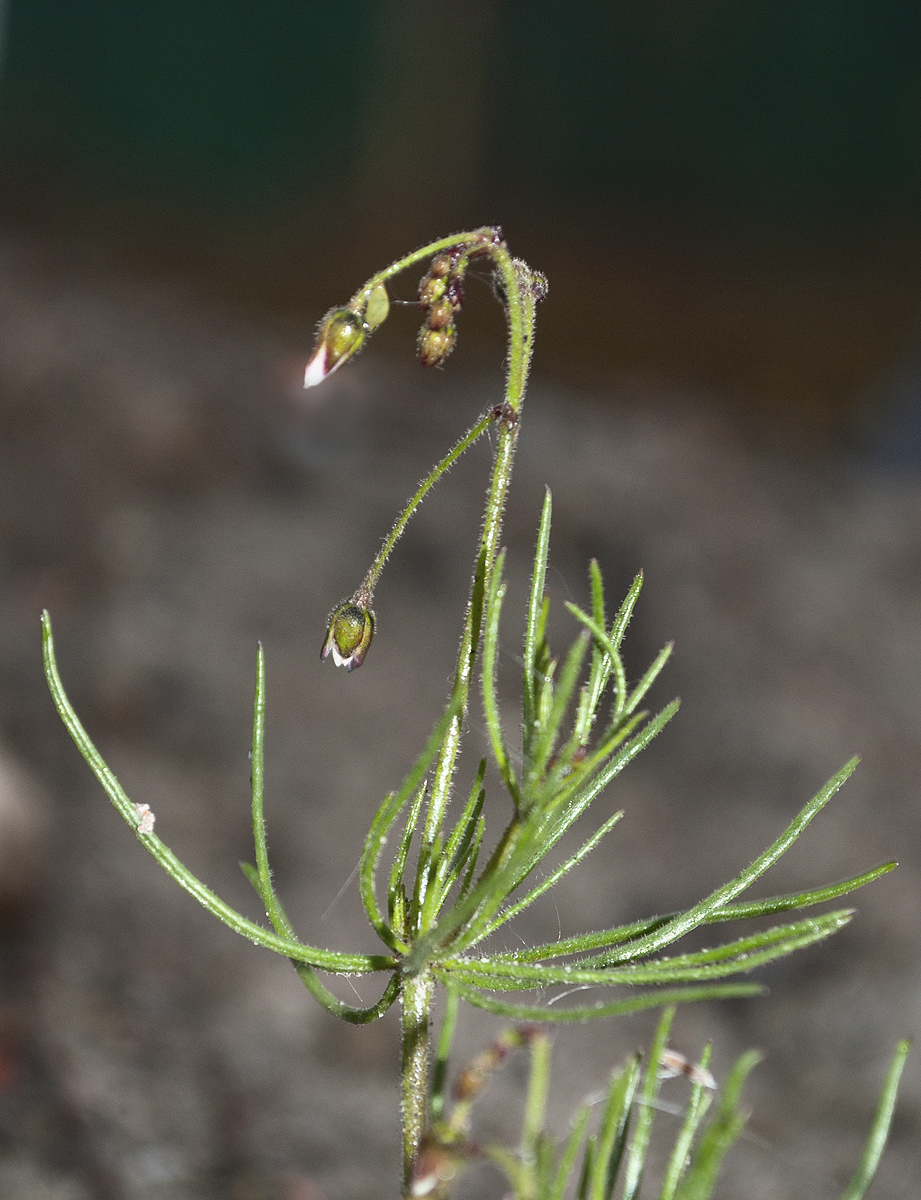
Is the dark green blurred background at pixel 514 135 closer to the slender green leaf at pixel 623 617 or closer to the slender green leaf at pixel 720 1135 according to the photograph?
the slender green leaf at pixel 623 617

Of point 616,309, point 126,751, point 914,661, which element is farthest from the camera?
point 616,309

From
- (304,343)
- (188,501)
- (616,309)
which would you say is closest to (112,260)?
(304,343)

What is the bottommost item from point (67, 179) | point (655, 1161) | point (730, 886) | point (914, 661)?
point (655, 1161)

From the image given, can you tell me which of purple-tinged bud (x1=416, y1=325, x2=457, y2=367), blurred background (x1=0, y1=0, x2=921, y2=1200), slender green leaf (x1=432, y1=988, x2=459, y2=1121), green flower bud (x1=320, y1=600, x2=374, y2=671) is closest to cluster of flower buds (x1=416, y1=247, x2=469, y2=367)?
purple-tinged bud (x1=416, y1=325, x2=457, y2=367)

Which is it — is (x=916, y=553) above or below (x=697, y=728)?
above

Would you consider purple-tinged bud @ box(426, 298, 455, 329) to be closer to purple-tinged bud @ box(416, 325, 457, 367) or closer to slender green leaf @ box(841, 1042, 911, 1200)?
purple-tinged bud @ box(416, 325, 457, 367)

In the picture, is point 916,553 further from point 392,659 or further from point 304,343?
point 304,343

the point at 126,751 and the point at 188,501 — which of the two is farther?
the point at 188,501

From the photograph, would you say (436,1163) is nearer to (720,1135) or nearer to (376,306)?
(720,1135)
